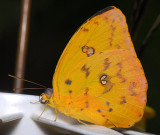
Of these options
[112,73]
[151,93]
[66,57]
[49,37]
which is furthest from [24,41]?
[151,93]

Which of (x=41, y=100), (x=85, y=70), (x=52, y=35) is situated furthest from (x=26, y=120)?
(x=52, y=35)

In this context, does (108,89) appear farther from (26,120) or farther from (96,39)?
(26,120)

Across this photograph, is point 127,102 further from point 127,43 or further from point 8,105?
point 8,105

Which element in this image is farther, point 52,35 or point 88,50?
point 52,35

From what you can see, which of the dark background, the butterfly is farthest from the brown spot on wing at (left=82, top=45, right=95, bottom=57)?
the dark background

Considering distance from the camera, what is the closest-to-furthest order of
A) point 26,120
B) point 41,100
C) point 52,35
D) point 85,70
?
point 26,120
point 41,100
point 85,70
point 52,35

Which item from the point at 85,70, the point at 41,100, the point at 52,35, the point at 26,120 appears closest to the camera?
the point at 26,120

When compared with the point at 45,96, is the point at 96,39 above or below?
above
